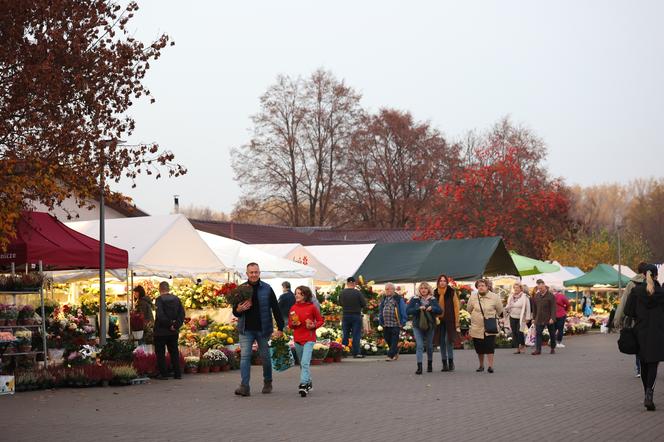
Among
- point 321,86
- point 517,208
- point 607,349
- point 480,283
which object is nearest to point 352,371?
point 480,283

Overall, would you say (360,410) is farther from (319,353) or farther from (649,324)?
(319,353)

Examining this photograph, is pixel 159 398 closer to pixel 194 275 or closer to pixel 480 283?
pixel 480 283

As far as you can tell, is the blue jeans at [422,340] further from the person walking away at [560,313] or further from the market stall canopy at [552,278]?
the market stall canopy at [552,278]

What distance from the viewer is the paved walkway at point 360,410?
35.9ft

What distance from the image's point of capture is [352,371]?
70.0ft

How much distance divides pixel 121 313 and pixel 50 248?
196 inches

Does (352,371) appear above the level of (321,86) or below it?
below

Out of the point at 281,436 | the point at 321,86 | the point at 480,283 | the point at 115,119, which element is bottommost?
the point at 281,436

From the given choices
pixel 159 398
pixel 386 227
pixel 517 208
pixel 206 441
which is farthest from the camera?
pixel 386 227

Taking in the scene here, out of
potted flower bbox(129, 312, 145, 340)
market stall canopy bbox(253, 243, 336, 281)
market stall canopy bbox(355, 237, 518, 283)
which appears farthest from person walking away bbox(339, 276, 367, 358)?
market stall canopy bbox(253, 243, 336, 281)

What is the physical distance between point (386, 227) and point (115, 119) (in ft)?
202

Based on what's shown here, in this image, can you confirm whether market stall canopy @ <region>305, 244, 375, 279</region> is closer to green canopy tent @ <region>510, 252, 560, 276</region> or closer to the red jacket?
green canopy tent @ <region>510, 252, 560, 276</region>

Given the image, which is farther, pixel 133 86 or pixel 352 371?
pixel 352 371

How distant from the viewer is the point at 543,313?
1083 inches
